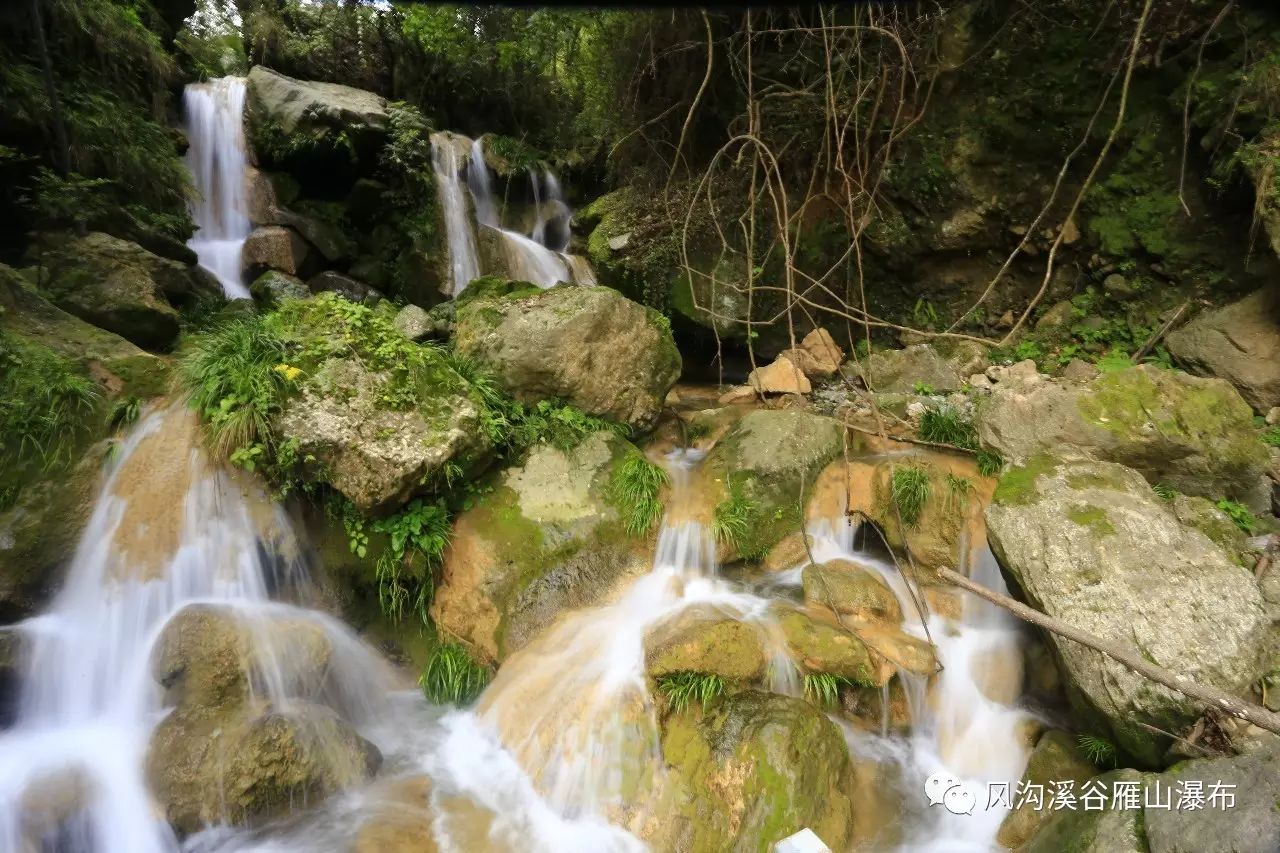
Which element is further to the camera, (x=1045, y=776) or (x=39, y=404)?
(x=39, y=404)

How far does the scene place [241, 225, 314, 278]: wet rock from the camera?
8375mm

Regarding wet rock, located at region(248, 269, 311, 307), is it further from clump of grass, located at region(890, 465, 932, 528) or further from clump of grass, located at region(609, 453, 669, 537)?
clump of grass, located at region(890, 465, 932, 528)

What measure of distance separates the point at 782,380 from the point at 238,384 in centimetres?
602

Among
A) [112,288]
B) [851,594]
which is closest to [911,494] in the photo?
[851,594]

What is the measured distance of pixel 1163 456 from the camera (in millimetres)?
4902

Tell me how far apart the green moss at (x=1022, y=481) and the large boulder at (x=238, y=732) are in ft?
15.5

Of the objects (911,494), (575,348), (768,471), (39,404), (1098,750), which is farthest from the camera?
(575,348)

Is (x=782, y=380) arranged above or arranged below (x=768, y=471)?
above

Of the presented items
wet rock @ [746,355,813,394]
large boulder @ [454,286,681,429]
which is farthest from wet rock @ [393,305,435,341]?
wet rock @ [746,355,813,394]

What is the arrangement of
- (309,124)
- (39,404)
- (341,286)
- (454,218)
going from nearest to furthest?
(39,404) → (341,286) → (309,124) → (454,218)

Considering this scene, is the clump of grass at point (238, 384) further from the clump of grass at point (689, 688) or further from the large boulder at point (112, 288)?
the clump of grass at point (689, 688)

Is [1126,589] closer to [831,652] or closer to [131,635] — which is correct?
[831,652]

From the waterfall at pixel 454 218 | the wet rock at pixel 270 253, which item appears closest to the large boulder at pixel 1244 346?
the waterfall at pixel 454 218

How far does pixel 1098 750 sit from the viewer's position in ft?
12.1
